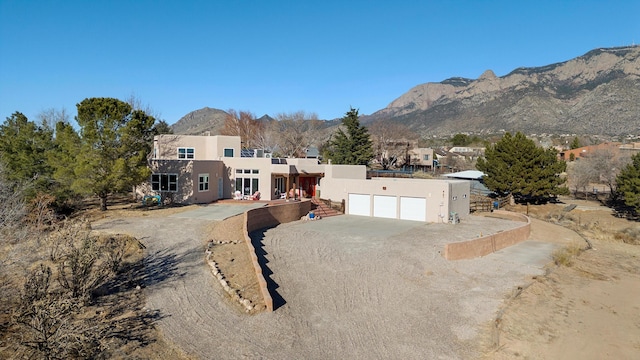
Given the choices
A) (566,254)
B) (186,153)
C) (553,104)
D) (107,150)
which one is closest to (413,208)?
(566,254)

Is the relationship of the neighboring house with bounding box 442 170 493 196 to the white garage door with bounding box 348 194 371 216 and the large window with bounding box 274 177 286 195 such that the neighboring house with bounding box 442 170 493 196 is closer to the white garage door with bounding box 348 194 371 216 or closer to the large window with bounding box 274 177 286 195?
the white garage door with bounding box 348 194 371 216

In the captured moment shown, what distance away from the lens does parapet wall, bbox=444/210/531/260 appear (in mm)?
18594

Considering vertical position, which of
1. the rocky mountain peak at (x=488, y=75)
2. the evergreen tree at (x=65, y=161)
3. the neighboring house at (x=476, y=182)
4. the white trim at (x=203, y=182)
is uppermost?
the rocky mountain peak at (x=488, y=75)

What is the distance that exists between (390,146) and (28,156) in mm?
46099

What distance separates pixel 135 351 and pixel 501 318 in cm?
1049

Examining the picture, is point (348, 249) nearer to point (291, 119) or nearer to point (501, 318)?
point (501, 318)

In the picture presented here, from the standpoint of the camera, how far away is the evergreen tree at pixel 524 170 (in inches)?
1459

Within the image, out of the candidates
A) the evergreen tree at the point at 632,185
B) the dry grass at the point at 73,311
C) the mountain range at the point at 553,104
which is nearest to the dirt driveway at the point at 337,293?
the dry grass at the point at 73,311

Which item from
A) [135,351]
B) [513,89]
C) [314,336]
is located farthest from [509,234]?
[513,89]

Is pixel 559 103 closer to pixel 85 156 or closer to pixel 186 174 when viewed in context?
pixel 186 174

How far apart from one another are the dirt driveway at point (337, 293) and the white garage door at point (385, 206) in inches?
217

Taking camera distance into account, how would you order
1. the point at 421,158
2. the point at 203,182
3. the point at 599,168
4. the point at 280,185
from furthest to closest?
the point at 421,158
the point at 599,168
the point at 280,185
the point at 203,182

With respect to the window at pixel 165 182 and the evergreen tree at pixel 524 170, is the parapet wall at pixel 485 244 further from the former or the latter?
the window at pixel 165 182

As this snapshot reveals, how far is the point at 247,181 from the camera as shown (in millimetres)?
30188
